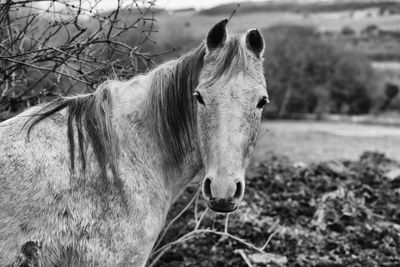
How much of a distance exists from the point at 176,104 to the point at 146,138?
34 cm

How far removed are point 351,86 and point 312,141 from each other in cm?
1383

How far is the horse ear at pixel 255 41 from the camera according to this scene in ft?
10.2

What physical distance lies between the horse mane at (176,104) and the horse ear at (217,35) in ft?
0.32

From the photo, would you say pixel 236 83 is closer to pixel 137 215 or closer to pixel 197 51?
pixel 197 51

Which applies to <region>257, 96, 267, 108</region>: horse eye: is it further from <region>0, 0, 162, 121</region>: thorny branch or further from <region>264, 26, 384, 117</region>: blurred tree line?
<region>264, 26, 384, 117</region>: blurred tree line

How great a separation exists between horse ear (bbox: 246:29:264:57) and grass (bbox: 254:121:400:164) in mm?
8275

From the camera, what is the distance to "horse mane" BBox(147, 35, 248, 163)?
3.29 metres

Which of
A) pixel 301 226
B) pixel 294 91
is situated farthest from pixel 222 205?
pixel 294 91

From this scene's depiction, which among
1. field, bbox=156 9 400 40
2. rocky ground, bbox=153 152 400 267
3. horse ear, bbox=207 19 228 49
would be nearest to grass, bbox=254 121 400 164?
rocky ground, bbox=153 152 400 267

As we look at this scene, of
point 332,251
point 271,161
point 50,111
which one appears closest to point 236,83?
point 50,111

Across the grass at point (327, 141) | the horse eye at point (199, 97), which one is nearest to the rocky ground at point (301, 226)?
the horse eye at point (199, 97)

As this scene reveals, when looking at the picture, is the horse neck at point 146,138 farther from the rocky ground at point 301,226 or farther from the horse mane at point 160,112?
the rocky ground at point 301,226

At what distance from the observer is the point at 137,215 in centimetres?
306

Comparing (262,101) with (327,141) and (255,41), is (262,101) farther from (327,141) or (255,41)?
(327,141)
